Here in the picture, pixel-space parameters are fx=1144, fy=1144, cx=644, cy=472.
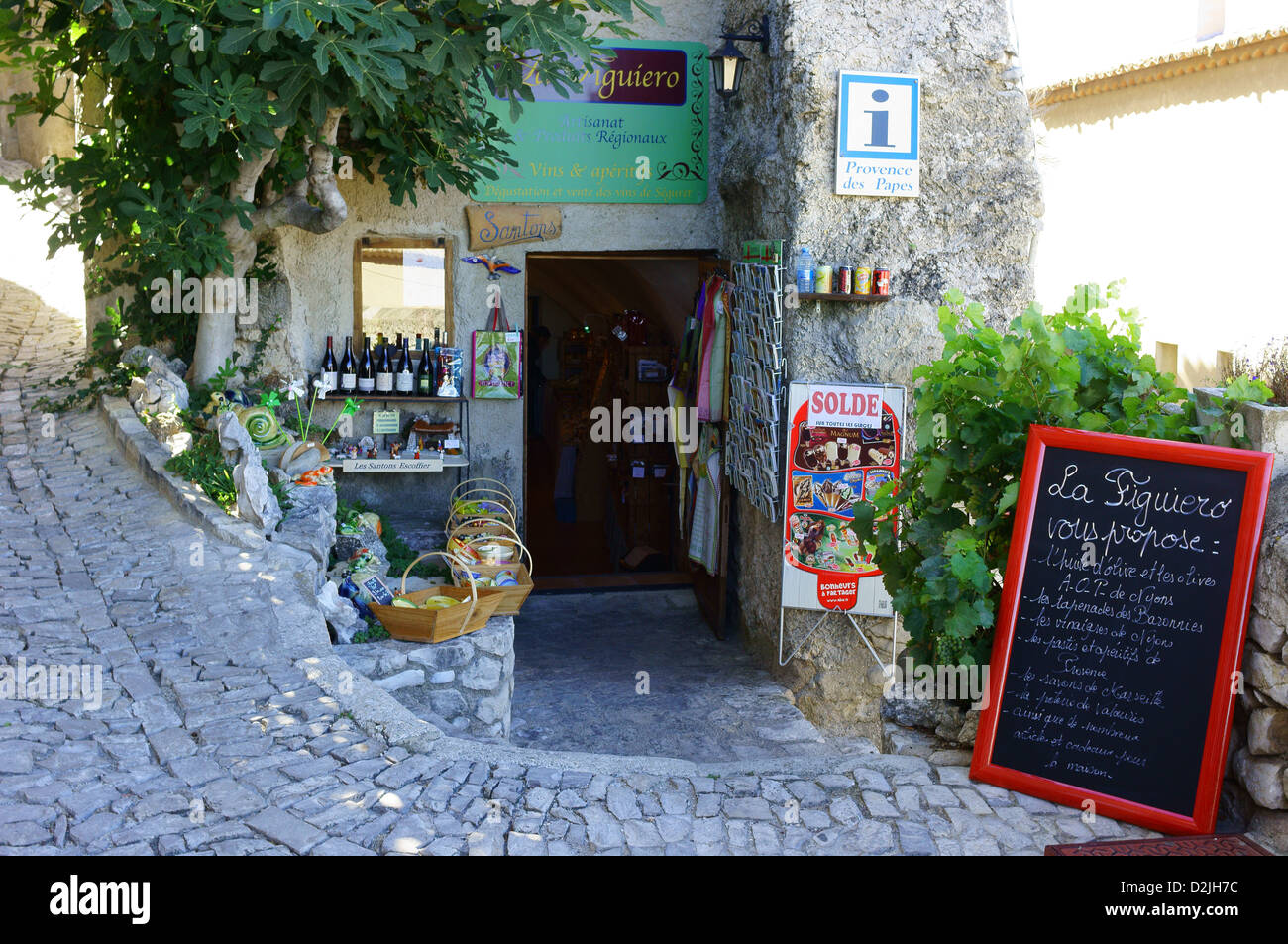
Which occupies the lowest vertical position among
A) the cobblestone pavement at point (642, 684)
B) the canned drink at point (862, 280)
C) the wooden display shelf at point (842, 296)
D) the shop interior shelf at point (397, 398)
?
the cobblestone pavement at point (642, 684)

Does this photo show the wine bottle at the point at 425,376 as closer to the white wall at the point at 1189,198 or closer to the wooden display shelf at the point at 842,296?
the wooden display shelf at the point at 842,296

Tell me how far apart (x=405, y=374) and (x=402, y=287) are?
71cm

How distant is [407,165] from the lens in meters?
7.64

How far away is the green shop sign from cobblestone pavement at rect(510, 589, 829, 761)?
3.30 meters

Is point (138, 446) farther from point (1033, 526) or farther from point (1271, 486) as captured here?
point (1271, 486)

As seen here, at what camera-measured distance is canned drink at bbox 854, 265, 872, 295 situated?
732cm

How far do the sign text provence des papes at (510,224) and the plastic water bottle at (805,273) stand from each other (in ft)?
7.59

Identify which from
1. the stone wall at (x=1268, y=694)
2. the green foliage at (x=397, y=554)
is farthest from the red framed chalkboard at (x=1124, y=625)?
the green foliage at (x=397, y=554)

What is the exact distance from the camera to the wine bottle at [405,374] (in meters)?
8.70

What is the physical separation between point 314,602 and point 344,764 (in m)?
1.66

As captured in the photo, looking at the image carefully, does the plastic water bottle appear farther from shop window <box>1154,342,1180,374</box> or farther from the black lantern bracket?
shop window <box>1154,342,1180,374</box>

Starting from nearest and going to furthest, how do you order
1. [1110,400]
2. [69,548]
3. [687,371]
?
[1110,400]
[69,548]
[687,371]

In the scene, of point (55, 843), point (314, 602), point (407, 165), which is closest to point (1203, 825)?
point (55, 843)

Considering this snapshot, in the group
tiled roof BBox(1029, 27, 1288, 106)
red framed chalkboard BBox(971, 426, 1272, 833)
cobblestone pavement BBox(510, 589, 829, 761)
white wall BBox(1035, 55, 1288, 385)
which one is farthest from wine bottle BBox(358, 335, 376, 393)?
tiled roof BBox(1029, 27, 1288, 106)
